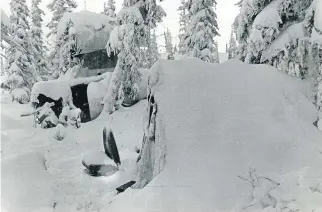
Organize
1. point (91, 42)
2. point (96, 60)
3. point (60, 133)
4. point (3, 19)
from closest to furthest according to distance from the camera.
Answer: point (3, 19)
point (60, 133)
point (91, 42)
point (96, 60)

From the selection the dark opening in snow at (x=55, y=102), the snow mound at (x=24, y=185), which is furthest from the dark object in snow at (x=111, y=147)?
the dark opening in snow at (x=55, y=102)

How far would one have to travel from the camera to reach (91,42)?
19.9m

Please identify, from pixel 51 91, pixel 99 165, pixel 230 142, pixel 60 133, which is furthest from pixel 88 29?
pixel 230 142

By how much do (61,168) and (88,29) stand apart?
1166cm

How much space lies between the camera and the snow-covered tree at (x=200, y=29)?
21641mm

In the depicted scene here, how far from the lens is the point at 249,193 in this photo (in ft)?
15.2

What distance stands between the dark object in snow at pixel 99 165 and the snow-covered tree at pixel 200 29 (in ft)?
42.0

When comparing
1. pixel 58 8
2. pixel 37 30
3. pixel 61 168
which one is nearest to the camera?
pixel 61 168

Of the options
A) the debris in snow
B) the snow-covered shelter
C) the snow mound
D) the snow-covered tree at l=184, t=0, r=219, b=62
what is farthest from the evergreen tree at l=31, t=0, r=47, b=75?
the snow mound

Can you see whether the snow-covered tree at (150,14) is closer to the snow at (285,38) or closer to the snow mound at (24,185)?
the snow at (285,38)

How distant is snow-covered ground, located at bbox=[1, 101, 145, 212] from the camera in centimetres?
667

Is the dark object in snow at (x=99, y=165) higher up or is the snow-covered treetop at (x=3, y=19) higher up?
the snow-covered treetop at (x=3, y=19)

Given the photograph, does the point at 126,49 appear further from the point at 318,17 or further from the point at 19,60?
the point at 19,60

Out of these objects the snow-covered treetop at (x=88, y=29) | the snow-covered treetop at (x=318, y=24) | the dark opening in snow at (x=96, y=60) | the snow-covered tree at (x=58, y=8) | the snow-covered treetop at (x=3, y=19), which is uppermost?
the snow-covered tree at (x=58, y=8)
